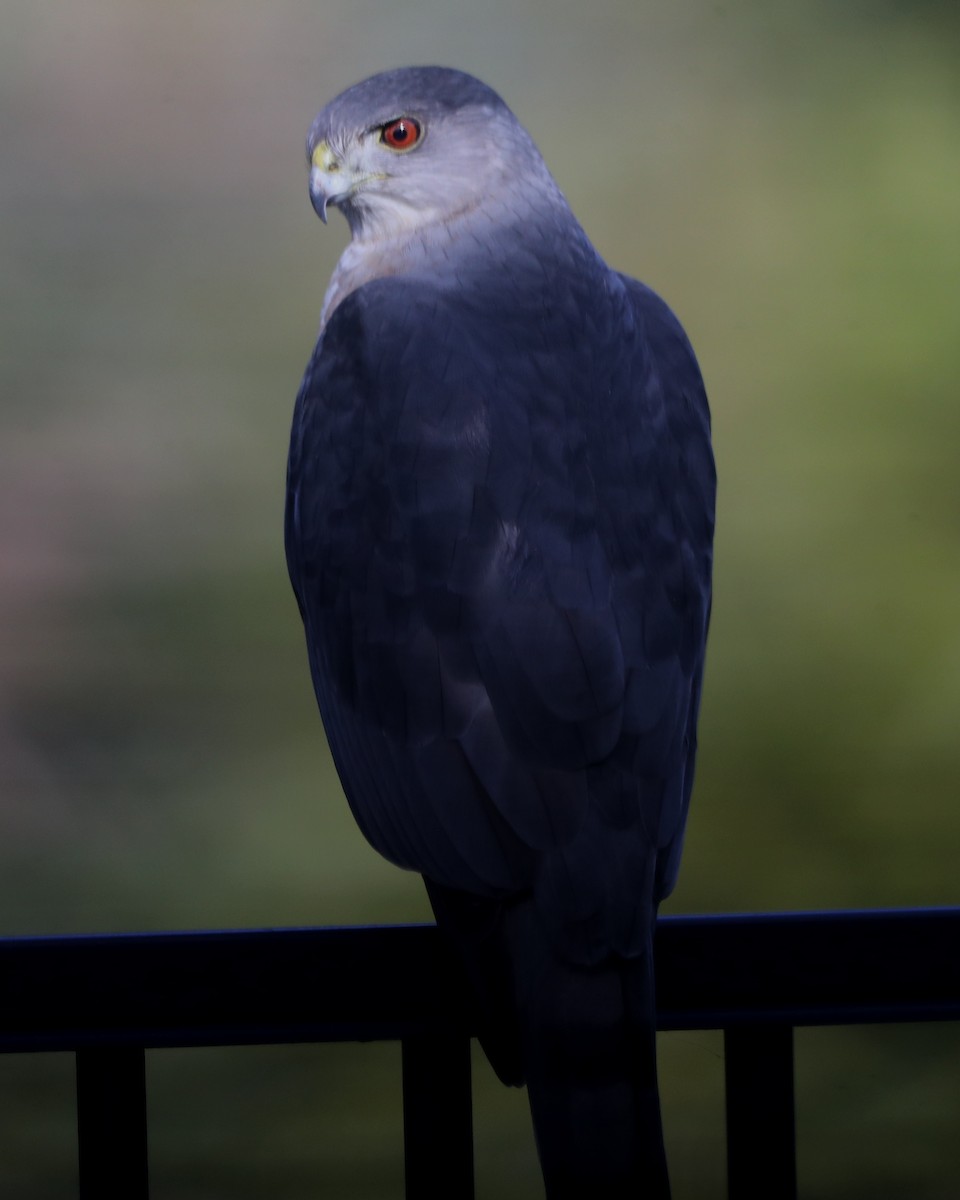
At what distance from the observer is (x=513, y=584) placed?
87cm

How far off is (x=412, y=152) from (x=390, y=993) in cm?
69

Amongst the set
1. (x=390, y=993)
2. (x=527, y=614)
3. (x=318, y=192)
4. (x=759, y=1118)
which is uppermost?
(x=318, y=192)

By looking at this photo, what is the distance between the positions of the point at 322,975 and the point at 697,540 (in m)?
0.41

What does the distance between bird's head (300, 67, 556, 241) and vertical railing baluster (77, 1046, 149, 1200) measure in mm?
691

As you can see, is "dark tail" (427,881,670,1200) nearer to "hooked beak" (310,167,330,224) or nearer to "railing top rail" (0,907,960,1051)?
"railing top rail" (0,907,960,1051)

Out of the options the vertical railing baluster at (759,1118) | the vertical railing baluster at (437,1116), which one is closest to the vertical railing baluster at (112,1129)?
the vertical railing baluster at (437,1116)

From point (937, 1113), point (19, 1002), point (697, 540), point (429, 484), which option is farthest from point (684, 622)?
point (937, 1113)

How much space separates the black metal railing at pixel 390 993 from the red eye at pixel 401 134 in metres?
0.66

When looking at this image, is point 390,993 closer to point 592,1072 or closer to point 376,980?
point 376,980

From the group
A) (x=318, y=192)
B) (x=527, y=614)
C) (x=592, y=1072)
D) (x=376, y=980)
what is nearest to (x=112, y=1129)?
(x=376, y=980)

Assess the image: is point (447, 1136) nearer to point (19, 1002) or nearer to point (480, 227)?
point (19, 1002)

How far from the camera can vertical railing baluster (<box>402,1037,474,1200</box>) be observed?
2.80 ft

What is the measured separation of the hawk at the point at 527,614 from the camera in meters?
0.78

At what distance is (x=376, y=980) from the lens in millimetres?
829
